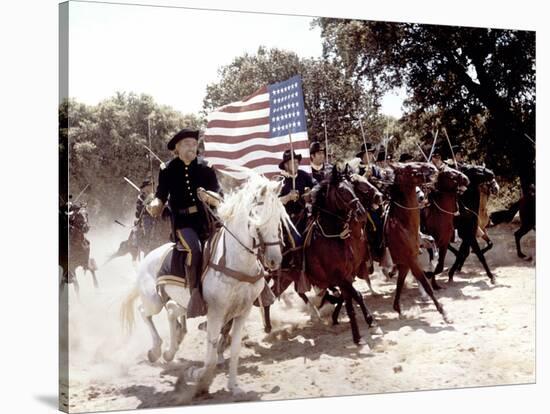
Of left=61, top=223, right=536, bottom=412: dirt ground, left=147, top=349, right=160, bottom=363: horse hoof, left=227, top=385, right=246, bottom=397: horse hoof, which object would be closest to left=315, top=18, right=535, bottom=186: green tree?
left=61, top=223, right=536, bottom=412: dirt ground

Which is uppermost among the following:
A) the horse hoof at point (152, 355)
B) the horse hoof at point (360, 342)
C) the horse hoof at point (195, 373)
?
the horse hoof at point (152, 355)

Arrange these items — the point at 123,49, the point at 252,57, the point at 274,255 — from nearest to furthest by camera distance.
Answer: the point at 274,255, the point at 123,49, the point at 252,57

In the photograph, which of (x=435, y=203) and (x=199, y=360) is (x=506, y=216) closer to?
(x=435, y=203)

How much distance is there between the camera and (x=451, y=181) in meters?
10.5

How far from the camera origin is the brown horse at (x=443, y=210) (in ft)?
34.2

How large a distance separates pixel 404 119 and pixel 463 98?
36.1 inches

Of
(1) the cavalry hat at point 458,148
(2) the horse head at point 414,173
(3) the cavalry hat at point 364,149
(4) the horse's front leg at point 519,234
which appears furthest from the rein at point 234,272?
(4) the horse's front leg at point 519,234

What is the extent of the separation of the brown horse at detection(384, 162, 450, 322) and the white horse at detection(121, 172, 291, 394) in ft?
7.63

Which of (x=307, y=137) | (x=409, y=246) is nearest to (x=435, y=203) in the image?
(x=409, y=246)

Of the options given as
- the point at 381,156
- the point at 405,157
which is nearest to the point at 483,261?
the point at 405,157

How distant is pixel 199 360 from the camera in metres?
8.64

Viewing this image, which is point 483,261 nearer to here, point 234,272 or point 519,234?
point 519,234

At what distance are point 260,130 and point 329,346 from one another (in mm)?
2414

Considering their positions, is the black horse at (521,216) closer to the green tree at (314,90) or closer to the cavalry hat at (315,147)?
the green tree at (314,90)
